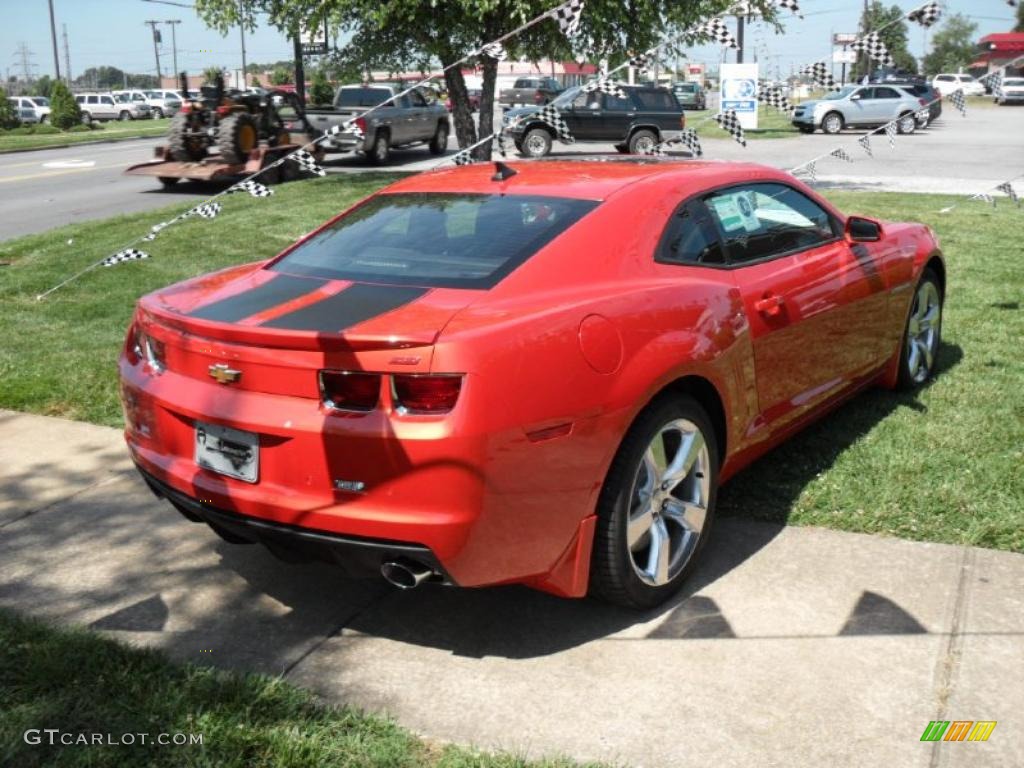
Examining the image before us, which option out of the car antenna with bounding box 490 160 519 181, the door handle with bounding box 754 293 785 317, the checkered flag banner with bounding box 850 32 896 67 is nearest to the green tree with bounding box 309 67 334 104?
the checkered flag banner with bounding box 850 32 896 67

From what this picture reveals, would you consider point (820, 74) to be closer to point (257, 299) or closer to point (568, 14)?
point (568, 14)

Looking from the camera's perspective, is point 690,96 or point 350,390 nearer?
point 350,390

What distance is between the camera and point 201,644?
3533 millimetres

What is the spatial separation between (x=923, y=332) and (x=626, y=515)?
337cm

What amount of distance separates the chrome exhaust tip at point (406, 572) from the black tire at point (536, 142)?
24.4 meters

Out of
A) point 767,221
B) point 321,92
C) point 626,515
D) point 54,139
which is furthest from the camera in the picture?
point 321,92

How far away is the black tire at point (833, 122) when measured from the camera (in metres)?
37.5

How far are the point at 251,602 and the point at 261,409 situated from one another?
94 centimetres

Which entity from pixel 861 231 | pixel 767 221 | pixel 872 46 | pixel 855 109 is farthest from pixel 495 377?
pixel 855 109

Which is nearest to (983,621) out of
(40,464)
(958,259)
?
(40,464)

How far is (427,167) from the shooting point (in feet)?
76.1

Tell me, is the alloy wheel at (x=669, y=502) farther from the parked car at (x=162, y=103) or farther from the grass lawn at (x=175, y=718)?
the parked car at (x=162, y=103)

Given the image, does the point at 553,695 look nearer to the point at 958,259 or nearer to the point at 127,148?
the point at 958,259

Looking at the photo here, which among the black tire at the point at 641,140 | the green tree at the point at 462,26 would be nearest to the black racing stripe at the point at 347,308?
the green tree at the point at 462,26
